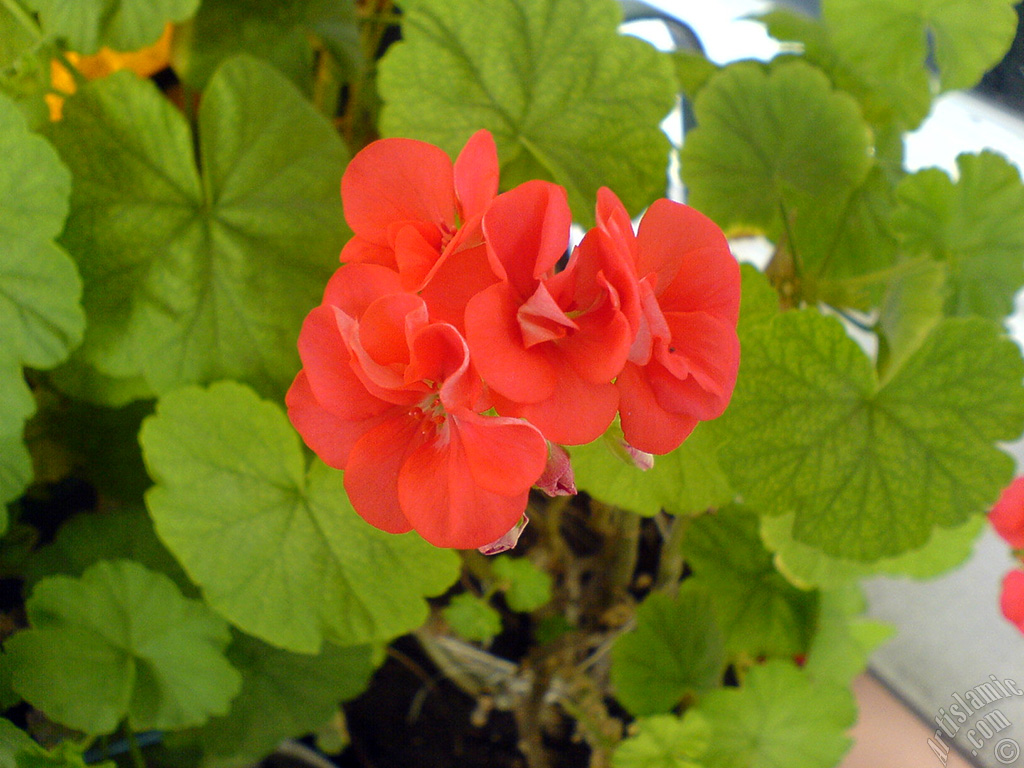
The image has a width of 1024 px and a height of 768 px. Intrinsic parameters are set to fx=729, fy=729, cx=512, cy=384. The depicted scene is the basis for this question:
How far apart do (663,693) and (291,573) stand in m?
0.48

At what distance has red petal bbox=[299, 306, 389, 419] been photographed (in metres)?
0.34

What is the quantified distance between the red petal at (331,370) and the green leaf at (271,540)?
30cm

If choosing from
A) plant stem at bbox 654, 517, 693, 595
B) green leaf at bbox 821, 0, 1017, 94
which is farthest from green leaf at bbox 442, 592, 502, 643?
green leaf at bbox 821, 0, 1017, 94

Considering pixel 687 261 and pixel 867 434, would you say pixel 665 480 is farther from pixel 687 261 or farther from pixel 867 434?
pixel 687 261

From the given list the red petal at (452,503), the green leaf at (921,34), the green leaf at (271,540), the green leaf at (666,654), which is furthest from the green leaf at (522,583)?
the green leaf at (921,34)

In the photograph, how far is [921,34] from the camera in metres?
0.77

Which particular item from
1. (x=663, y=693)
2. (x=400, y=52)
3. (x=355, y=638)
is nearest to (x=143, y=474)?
(x=355, y=638)

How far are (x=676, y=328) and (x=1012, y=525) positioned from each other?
0.46 m

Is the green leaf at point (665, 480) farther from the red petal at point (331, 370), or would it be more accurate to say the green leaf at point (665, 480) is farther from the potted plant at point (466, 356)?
the red petal at point (331, 370)

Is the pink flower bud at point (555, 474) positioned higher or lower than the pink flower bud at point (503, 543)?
higher

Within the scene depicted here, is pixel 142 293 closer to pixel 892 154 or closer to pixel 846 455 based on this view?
pixel 846 455

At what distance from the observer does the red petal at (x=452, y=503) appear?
32cm

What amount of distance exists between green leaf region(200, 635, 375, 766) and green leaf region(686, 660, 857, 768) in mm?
408

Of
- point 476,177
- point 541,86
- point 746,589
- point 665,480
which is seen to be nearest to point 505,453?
point 476,177
